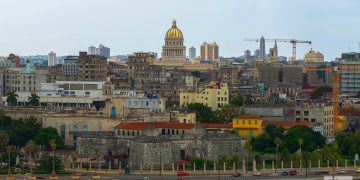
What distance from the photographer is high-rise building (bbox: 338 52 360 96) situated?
170500 millimetres

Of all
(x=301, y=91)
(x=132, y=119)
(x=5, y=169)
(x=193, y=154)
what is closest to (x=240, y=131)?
(x=132, y=119)

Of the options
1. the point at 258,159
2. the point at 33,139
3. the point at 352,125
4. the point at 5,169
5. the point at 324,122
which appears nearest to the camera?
the point at 5,169

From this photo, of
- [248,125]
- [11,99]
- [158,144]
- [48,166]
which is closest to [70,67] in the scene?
[11,99]

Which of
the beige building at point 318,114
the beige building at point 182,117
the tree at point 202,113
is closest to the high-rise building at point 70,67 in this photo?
the tree at point 202,113

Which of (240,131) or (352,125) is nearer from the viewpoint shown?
(240,131)

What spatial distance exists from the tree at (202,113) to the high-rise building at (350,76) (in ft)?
184

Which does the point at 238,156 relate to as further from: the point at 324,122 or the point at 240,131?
the point at 324,122

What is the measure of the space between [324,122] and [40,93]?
26688 millimetres

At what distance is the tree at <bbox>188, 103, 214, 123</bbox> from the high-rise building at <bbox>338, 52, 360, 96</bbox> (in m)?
56.1

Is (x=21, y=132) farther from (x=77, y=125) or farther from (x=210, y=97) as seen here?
(x=210, y=97)

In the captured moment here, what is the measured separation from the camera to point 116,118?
96.4m

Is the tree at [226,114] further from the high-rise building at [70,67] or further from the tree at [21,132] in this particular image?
the high-rise building at [70,67]

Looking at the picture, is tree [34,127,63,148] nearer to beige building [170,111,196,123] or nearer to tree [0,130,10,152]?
tree [0,130,10,152]

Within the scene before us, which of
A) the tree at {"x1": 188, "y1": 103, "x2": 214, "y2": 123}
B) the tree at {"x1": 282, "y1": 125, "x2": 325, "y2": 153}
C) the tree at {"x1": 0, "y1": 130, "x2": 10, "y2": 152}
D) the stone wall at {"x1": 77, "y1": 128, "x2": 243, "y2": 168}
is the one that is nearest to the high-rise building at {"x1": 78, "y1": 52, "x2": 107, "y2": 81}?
the tree at {"x1": 188, "y1": 103, "x2": 214, "y2": 123}
